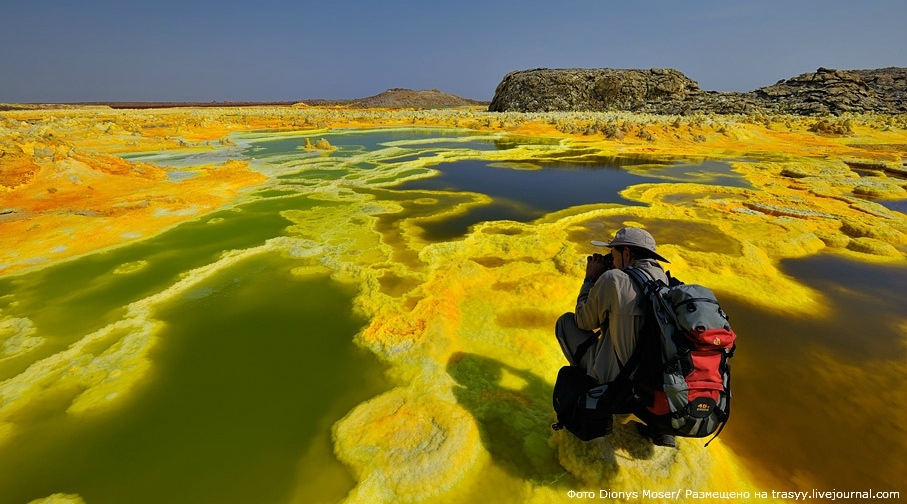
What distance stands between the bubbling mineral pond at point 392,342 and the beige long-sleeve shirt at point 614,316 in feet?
3.03

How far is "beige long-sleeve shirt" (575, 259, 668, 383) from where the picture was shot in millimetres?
2756

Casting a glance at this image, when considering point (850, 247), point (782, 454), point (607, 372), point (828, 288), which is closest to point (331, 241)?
point (607, 372)

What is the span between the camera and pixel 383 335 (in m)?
5.40

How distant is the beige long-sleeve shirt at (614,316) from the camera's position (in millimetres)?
2756

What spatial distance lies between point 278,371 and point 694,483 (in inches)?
179

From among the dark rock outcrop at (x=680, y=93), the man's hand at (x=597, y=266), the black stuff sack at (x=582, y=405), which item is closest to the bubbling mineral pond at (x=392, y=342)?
the black stuff sack at (x=582, y=405)

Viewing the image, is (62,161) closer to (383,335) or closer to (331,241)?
(331,241)

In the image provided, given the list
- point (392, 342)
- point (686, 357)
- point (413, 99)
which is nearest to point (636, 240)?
point (686, 357)

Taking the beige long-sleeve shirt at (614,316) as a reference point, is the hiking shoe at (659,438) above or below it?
below

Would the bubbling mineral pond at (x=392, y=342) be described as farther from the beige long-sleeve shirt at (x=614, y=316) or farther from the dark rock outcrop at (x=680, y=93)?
the dark rock outcrop at (x=680, y=93)

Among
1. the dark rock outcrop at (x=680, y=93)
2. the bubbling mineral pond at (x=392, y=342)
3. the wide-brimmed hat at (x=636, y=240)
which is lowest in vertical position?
the bubbling mineral pond at (x=392, y=342)

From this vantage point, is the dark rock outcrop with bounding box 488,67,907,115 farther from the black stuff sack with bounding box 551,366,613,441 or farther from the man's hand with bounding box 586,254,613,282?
the black stuff sack with bounding box 551,366,613,441

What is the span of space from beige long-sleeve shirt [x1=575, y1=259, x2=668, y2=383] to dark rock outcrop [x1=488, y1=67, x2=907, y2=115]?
5466 centimetres

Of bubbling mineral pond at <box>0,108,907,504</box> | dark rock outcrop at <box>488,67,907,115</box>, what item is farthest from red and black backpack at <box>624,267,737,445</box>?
dark rock outcrop at <box>488,67,907,115</box>
